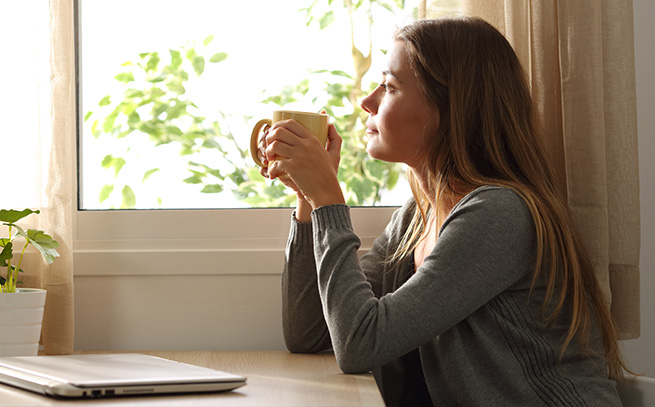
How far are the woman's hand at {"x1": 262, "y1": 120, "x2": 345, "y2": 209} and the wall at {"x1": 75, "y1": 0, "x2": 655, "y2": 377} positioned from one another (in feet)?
1.22

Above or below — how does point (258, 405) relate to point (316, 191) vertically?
below

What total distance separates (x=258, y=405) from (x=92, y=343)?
0.78 meters

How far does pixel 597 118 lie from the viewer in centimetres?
124

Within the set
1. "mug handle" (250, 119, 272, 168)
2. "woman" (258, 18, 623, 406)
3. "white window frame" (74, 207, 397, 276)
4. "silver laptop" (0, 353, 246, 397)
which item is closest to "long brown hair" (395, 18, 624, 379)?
"woman" (258, 18, 623, 406)

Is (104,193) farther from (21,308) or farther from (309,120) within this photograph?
(309,120)

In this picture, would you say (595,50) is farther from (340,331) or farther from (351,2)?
(340,331)

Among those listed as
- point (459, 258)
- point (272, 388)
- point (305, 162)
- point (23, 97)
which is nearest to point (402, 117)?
point (305, 162)

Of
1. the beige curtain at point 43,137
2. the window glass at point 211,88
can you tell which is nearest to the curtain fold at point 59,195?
the beige curtain at point 43,137

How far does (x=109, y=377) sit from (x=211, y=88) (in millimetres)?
861

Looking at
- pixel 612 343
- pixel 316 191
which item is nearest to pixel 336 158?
pixel 316 191

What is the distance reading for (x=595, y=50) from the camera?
4.09ft

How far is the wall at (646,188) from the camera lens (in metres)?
1.48

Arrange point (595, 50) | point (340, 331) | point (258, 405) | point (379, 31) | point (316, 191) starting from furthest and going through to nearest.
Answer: point (379, 31), point (595, 50), point (316, 191), point (340, 331), point (258, 405)

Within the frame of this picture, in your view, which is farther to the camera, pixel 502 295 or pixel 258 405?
pixel 502 295
